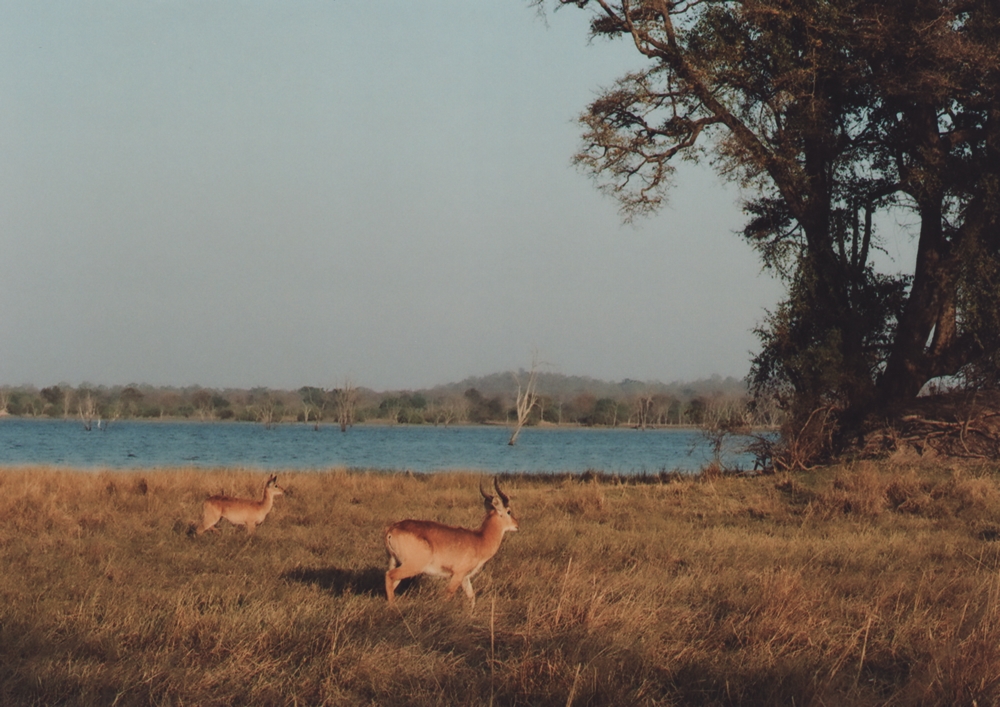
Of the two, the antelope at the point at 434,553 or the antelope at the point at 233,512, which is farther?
the antelope at the point at 233,512

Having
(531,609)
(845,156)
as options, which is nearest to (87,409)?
(845,156)

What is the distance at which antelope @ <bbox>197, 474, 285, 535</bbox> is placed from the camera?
13.3 meters

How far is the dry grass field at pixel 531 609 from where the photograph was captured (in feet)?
20.9

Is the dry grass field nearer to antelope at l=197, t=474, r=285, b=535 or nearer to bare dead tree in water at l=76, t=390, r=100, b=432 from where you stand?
antelope at l=197, t=474, r=285, b=535

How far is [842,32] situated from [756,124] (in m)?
2.54

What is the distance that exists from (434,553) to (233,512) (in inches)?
215

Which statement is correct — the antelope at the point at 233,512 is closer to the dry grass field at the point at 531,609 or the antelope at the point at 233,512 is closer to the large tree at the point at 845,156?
the dry grass field at the point at 531,609

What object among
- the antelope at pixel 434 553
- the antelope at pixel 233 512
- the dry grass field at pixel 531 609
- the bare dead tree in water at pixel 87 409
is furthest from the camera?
the bare dead tree in water at pixel 87 409

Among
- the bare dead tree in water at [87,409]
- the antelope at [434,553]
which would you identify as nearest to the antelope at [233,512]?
the antelope at [434,553]

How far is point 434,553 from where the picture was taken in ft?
29.1

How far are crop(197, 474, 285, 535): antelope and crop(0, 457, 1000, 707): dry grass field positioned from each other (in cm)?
23

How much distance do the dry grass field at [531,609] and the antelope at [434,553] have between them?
7.4 inches

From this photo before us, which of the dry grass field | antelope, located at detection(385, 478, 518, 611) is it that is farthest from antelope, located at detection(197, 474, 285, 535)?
antelope, located at detection(385, 478, 518, 611)

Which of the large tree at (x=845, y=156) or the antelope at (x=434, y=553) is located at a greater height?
the large tree at (x=845, y=156)
